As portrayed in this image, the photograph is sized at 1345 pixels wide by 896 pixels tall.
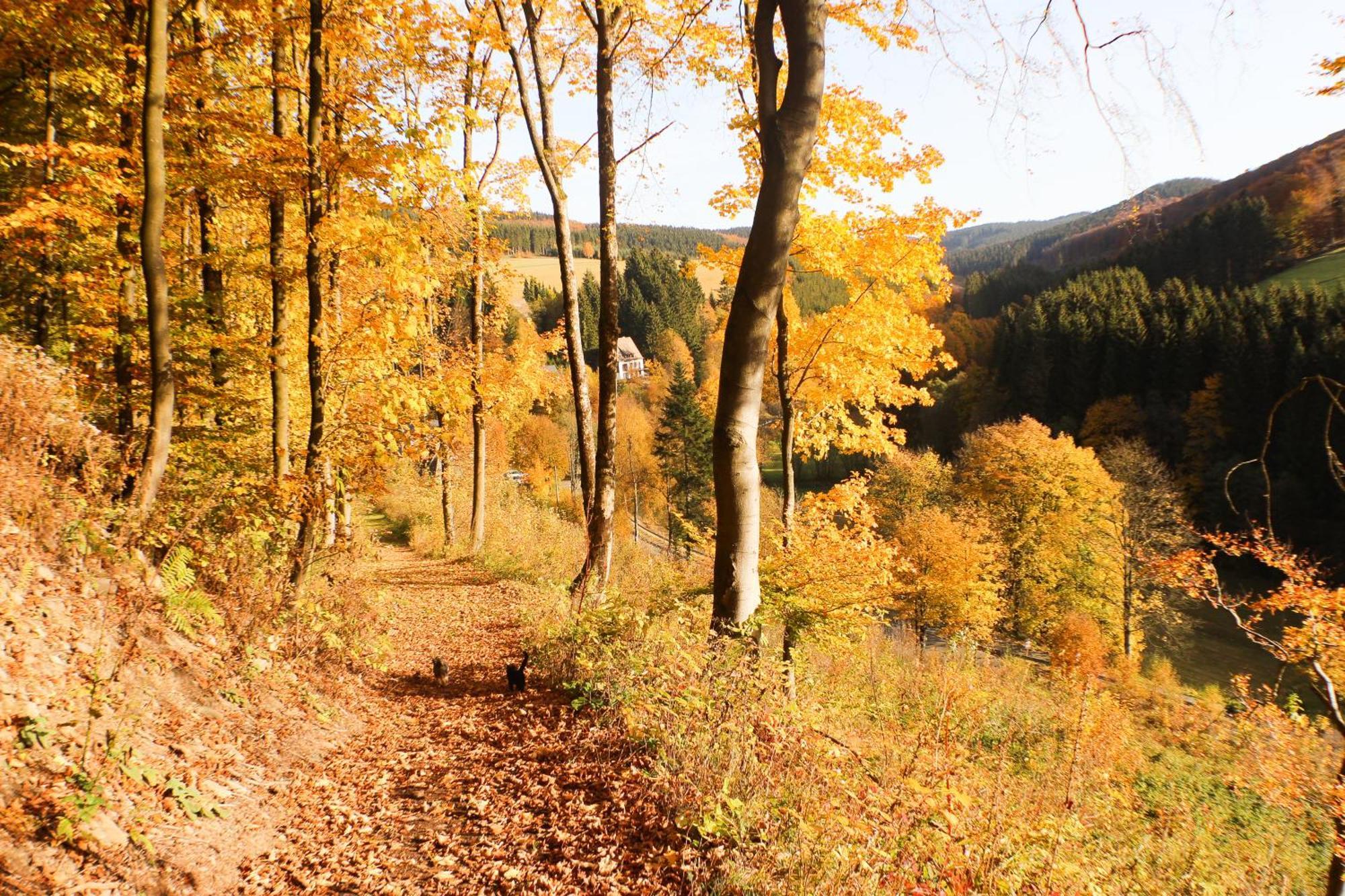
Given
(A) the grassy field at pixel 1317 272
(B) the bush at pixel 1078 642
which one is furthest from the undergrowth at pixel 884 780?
(A) the grassy field at pixel 1317 272

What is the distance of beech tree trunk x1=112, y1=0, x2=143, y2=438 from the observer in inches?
287

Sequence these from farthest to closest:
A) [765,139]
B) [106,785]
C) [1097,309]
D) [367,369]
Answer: [1097,309] → [367,369] → [765,139] → [106,785]

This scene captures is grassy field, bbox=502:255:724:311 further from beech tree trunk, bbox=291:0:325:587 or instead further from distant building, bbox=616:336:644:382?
beech tree trunk, bbox=291:0:325:587

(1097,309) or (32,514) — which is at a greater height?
(1097,309)

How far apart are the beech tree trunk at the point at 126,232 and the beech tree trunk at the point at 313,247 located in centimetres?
174

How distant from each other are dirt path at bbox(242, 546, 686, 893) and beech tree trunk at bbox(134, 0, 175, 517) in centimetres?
337

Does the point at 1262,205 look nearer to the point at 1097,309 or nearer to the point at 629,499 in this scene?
the point at 1097,309

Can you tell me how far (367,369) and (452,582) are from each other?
265 inches

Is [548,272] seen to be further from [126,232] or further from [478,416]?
[126,232]

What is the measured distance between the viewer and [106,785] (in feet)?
11.2

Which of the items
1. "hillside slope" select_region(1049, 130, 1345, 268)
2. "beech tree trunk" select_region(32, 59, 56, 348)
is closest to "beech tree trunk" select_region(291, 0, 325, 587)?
"beech tree trunk" select_region(32, 59, 56, 348)

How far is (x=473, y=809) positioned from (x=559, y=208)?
871 cm

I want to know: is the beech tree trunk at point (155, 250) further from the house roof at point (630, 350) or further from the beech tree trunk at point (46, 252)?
the house roof at point (630, 350)

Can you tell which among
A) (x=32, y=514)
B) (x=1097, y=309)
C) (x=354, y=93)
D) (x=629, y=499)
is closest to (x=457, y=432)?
(x=354, y=93)
